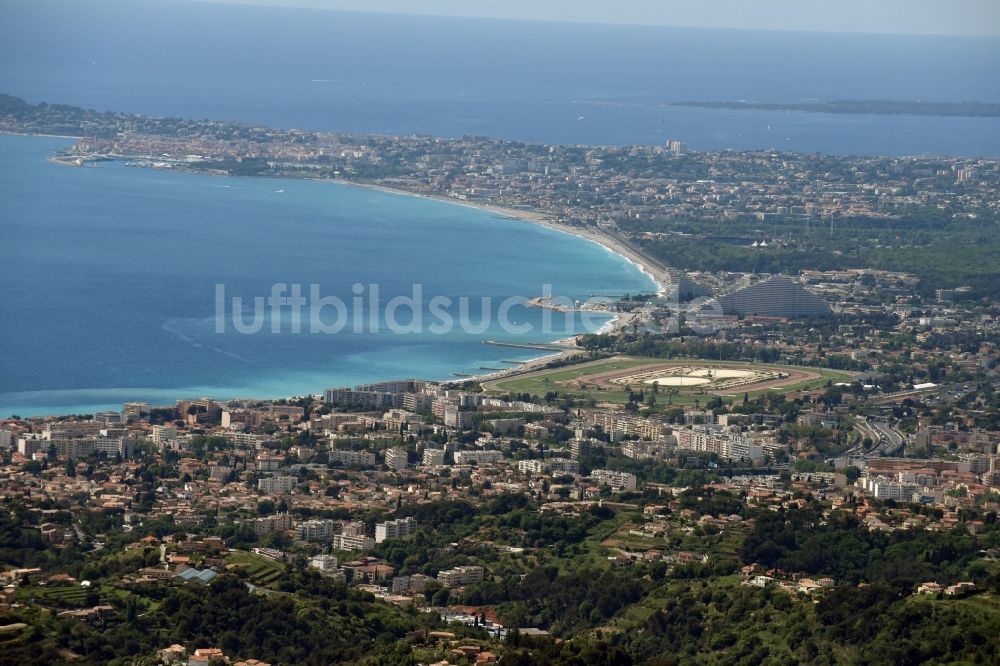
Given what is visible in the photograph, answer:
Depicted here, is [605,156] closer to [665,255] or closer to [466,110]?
[665,255]

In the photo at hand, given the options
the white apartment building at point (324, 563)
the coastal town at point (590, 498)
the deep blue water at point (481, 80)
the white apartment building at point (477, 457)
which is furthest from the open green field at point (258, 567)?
the deep blue water at point (481, 80)

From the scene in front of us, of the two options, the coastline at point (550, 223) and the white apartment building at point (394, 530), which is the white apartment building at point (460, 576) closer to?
the white apartment building at point (394, 530)

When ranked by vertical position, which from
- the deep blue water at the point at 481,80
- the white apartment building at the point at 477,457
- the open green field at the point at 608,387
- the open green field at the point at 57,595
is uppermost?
the deep blue water at the point at 481,80

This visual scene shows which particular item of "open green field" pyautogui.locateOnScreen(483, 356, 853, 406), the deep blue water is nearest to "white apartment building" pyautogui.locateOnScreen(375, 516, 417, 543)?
"open green field" pyautogui.locateOnScreen(483, 356, 853, 406)

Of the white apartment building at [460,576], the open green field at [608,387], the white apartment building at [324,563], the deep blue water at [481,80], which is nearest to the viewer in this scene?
the white apartment building at [460,576]

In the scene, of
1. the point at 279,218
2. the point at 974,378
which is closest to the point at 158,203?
the point at 279,218

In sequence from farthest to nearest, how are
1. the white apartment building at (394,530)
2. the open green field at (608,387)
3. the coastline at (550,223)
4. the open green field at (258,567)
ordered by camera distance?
the coastline at (550,223) → the open green field at (608,387) → the white apartment building at (394,530) → the open green field at (258,567)

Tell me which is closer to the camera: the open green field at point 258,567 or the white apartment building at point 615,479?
the open green field at point 258,567

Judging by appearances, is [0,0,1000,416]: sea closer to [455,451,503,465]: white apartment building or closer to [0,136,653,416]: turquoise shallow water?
[0,136,653,416]: turquoise shallow water
